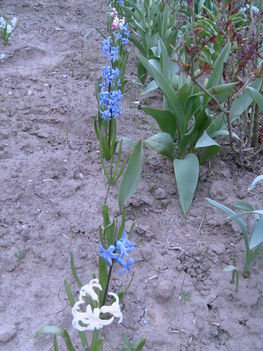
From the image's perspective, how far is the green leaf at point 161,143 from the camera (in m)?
2.48

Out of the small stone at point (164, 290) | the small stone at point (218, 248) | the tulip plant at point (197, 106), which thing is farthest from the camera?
the tulip plant at point (197, 106)

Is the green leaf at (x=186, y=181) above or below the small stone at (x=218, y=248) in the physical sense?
above

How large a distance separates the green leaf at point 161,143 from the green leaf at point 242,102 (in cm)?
43

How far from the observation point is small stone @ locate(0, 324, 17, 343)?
1.68 m

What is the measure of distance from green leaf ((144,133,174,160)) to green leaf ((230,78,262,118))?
1.42 ft

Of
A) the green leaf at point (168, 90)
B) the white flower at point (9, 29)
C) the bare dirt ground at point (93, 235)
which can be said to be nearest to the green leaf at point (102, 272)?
the bare dirt ground at point (93, 235)

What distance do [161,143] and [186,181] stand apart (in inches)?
11.3

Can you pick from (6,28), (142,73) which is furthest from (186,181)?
(6,28)

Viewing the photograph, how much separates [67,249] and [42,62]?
239 centimetres

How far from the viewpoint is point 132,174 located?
2053mm

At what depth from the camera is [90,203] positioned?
7.82ft

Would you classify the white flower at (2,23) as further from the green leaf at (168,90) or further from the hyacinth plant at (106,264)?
the green leaf at (168,90)

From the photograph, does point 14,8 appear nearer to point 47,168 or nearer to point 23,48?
point 23,48

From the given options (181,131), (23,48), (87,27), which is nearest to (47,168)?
(181,131)
